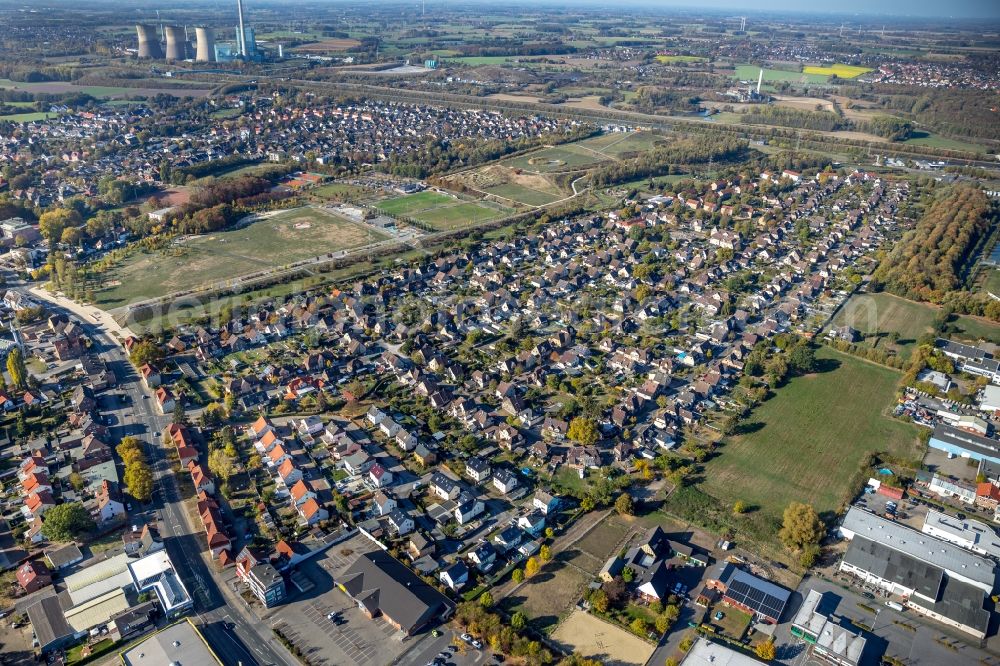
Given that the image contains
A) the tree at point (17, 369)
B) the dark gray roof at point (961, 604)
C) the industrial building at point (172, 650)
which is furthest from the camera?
the tree at point (17, 369)

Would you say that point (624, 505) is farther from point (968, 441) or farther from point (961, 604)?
point (968, 441)

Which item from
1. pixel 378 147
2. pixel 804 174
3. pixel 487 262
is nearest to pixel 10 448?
pixel 487 262

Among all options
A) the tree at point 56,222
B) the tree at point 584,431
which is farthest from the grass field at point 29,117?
the tree at point 584,431

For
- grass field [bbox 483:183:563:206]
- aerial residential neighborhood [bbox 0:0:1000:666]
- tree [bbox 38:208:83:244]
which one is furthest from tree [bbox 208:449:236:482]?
grass field [bbox 483:183:563:206]

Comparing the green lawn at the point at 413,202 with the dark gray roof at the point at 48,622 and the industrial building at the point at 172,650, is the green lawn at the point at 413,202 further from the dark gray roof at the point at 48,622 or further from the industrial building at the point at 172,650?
the industrial building at the point at 172,650

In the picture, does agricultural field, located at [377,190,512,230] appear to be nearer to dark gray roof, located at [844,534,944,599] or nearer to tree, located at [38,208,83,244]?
tree, located at [38,208,83,244]

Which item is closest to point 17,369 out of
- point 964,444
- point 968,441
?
point 964,444
